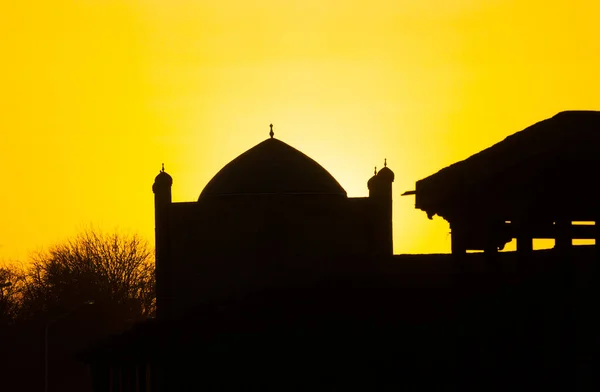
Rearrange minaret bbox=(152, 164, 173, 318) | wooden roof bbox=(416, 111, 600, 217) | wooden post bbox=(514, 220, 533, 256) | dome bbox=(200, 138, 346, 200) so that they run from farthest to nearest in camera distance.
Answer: minaret bbox=(152, 164, 173, 318), dome bbox=(200, 138, 346, 200), wooden post bbox=(514, 220, 533, 256), wooden roof bbox=(416, 111, 600, 217)

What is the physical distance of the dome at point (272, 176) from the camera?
3938 cm

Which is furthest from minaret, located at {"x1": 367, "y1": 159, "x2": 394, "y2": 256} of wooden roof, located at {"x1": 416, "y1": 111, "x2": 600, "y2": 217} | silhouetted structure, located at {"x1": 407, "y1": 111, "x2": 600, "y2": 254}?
wooden roof, located at {"x1": 416, "y1": 111, "x2": 600, "y2": 217}

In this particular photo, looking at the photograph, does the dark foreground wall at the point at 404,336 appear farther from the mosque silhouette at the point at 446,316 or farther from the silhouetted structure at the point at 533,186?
the silhouetted structure at the point at 533,186

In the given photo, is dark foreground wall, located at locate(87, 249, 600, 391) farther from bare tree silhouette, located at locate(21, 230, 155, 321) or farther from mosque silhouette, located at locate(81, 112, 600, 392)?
bare tree silhouette, located at locate(21, 230, 155, 321)

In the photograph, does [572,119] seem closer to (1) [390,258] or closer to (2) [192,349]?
(2) [192,349]

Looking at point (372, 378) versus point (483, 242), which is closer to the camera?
point (483, 242)

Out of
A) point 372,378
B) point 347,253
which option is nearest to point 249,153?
point 347,253

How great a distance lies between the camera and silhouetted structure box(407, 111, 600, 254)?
1202 centimetres

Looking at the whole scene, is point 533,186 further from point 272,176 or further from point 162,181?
point 162,181

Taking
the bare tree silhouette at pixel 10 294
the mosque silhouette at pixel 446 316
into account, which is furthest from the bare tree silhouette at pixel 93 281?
the mosque silhouette at pixel 446 316

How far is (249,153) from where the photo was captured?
40.9 metres

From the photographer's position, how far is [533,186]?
12.2 m

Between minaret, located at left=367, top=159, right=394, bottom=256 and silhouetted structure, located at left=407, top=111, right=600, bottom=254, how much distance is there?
2591 cm

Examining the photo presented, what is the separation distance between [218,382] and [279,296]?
7.87 feet
